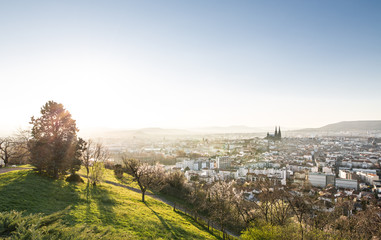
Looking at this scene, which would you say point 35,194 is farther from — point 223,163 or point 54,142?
point 223,163

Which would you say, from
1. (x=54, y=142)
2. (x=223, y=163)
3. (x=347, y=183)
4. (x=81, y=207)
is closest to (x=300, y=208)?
(x=81, y=207)

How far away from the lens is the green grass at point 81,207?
39.8 ft

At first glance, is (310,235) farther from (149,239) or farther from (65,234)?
(65,234)

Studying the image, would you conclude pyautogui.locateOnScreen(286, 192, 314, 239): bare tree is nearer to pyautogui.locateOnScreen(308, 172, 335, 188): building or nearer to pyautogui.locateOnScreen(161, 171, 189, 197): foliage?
pyautogui.locateOnScreen(161, 171, 189, 197): foliage

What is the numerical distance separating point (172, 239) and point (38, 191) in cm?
1058

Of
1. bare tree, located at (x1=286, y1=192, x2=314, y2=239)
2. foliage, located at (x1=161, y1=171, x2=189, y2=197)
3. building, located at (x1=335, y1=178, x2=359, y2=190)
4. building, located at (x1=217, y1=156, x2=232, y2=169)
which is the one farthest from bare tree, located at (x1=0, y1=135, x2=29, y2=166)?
building, located at (x1=335, y1=178, x2=359, y2=190)

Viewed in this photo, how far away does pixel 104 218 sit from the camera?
13.5 metres

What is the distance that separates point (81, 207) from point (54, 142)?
9.10 m

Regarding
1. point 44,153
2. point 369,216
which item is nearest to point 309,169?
point 369,216

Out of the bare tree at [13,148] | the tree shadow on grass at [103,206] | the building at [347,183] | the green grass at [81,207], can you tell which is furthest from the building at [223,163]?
the tree shadow on grass at [103,206]

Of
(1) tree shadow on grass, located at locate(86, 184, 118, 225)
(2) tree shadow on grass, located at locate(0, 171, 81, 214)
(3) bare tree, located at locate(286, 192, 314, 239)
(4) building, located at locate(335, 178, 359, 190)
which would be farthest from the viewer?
(4) building, located at locate(335, 178, 359, 190)

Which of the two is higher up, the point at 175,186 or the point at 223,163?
the point at 175,186

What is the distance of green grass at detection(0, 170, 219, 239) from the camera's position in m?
12.1

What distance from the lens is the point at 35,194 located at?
14.2 meters
